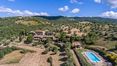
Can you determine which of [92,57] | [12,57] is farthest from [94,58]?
[12,57]

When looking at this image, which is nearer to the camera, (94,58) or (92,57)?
(94,58)

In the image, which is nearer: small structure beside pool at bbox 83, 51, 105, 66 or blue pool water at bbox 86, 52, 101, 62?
small structure beside pool at bbox 83, 51, 105, 66

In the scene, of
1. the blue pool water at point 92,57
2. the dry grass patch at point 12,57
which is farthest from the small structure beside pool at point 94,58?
the dry grass patch at point 12,57

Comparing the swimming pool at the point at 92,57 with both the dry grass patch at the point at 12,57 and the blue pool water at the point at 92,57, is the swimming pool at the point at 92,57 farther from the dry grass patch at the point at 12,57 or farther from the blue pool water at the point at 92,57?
the dry grass patch at the point at 12,57

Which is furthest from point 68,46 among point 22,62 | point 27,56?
point 22,62

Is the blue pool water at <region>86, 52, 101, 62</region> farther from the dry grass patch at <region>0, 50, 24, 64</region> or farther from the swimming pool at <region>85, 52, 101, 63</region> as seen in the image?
the dry grass patch at <region>0, 50, 24, 64</region>

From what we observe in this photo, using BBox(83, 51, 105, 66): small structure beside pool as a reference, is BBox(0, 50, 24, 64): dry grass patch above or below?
below

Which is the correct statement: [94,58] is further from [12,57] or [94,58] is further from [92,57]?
[12,57]

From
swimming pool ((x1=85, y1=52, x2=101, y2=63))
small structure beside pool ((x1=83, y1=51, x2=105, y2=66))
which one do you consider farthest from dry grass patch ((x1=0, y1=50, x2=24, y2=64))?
swimming pool ((x1=85, y1=52, x2=101, y2=63))

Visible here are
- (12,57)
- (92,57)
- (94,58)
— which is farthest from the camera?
(12,57)

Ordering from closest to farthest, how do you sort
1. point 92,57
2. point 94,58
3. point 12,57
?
point 94,58 → point 92,57 → point 12,57
